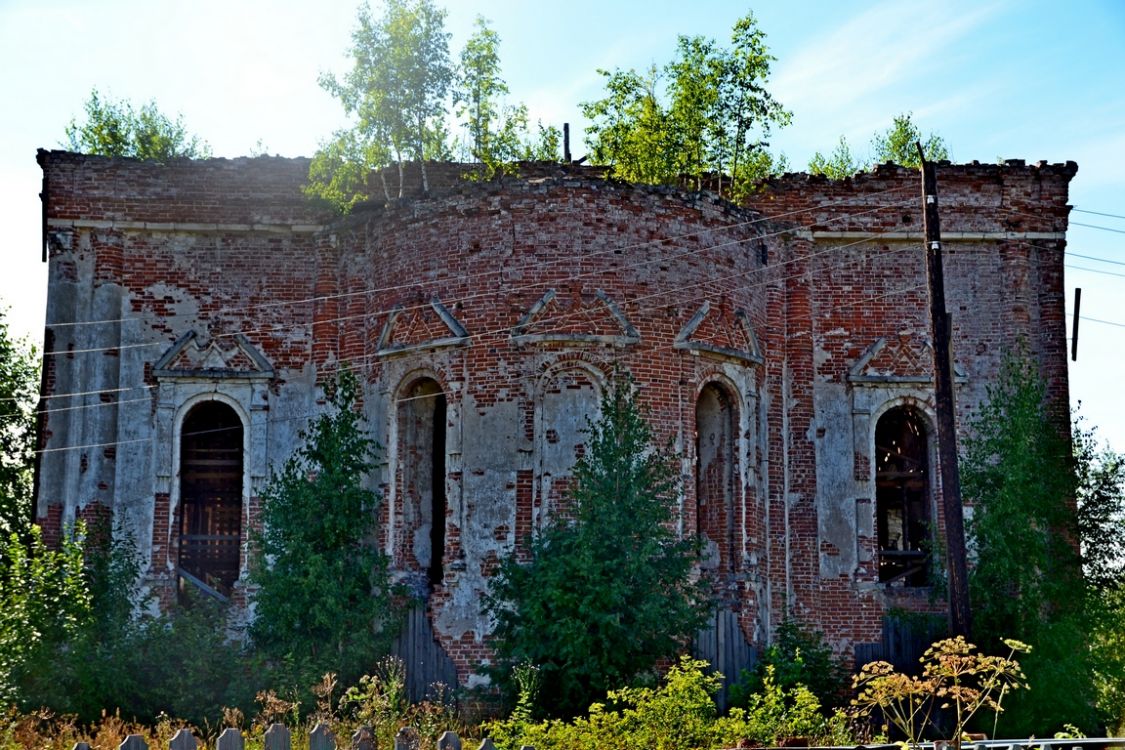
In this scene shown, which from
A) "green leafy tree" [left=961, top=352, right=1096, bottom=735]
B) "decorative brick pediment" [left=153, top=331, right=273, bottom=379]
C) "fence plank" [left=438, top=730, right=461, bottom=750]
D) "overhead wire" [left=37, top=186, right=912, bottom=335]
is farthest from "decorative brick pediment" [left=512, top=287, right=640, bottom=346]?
"fence plank" [left=438, top=730, right=461, bottom=750]

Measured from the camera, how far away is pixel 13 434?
27.0 m

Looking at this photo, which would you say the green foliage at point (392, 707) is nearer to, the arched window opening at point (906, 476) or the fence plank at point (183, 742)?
the fence plank at point (183, 742)

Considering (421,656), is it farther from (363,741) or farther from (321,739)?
(321,739)

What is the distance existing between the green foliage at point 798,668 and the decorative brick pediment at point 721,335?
3647 millimetres

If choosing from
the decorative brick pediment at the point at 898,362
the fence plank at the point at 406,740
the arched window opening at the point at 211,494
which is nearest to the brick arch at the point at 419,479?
the arched window opening at the point at 211,494

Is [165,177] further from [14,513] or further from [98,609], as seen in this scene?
[14,513]

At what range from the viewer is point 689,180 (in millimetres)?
21797

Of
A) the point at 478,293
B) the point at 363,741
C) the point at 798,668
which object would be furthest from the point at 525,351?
the point at 363,741

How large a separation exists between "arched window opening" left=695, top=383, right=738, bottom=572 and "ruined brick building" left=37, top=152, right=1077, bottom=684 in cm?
3

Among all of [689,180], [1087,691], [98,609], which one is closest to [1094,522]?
[1087,691]

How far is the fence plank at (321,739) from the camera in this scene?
1015 cm

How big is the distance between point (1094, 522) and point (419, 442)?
9379 millimetres

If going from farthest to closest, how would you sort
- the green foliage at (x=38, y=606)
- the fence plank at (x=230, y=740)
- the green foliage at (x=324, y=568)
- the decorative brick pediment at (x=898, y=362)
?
the decorative brick pediment at (x=898, y=362) < the green foliage at (x=324, y=568) < the green foliage at (x=38, y=606) < the fence plank at (x=230, y=740)

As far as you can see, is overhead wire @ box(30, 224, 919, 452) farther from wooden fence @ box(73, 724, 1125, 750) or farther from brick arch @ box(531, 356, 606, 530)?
wooden fence @ box(73, 724, 1125, 750)
